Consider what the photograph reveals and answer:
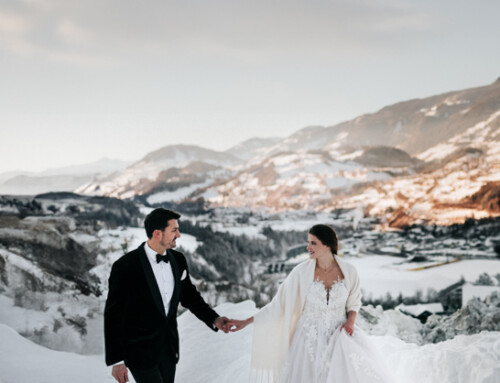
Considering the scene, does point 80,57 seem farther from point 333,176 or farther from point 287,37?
point 333,176

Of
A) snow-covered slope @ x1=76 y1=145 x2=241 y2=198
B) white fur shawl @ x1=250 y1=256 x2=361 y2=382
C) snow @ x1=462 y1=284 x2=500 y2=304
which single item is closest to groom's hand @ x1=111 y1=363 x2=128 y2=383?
white fur shawl @ x1=250 y1=256 x2=361 y2=382

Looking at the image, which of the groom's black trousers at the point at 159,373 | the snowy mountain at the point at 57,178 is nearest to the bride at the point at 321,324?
the groom's black trousers at the point at 159,373

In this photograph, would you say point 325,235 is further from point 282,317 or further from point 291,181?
point 291,181

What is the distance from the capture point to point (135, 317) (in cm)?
188

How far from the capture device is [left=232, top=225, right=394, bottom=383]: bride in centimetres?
212

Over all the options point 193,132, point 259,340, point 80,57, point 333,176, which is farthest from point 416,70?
point 259,340

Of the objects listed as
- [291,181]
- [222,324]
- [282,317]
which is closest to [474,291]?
[291,181]

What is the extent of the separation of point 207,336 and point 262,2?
455 cm

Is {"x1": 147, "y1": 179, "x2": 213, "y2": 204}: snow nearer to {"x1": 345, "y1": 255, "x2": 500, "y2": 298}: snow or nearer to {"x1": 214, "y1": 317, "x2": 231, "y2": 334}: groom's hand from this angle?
{"x1": 345, "y1": 255, "x2": 500, "y2": 298}: snow

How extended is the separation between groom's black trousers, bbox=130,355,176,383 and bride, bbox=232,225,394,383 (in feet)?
2.01

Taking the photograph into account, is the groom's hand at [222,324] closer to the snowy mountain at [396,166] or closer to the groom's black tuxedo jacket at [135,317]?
the groom's black tuxedo jacket at [135,317]

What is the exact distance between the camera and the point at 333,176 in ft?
21.6

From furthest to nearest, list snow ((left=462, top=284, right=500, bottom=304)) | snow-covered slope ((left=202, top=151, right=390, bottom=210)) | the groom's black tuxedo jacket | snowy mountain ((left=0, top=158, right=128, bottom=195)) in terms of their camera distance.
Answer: snow-covered slope ((left=202, top=151, right=390, bottom=210)) → snow ((left=462, top=284, right=500, bottom=304)) → snowy mountain ((left=0, top=158, right=128, bottom=195)) → the groom's black tuxedo jacket

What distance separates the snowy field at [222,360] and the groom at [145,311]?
1.40 m
